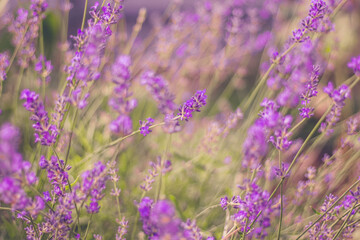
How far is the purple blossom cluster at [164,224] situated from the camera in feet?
1.64

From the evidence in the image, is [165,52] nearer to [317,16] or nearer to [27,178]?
[317,16]

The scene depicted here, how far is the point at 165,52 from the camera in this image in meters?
1.70

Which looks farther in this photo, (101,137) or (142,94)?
(142,94)

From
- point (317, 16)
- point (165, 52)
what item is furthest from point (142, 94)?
point (317, 16)

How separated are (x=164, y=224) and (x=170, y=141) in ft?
1.54

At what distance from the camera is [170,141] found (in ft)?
3.14

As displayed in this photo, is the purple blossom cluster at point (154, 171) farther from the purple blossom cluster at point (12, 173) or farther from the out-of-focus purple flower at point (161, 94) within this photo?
the purple blossom cluster at point (12, 173)

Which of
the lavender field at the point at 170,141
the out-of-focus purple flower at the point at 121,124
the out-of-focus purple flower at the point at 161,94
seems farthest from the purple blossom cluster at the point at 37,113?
the out-of-focus purple flower at the point at 161,94

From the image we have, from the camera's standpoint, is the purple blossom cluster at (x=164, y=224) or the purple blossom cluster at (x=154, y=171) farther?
the purple blossom cluster at (x=154, y=171)

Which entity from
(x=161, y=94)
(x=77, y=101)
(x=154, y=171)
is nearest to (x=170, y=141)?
(x=154, y=171)

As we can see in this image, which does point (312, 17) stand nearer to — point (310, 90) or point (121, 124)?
point (310, 90)

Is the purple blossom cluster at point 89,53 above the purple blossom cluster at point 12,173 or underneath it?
above

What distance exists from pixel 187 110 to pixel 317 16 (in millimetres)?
433

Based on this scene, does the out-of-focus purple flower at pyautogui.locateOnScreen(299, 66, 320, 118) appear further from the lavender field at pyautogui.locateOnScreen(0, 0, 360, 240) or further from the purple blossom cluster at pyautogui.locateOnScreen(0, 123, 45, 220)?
the purple blossom cluster at pyautogui.locateOnScreen(0, 123, 45, 220)
